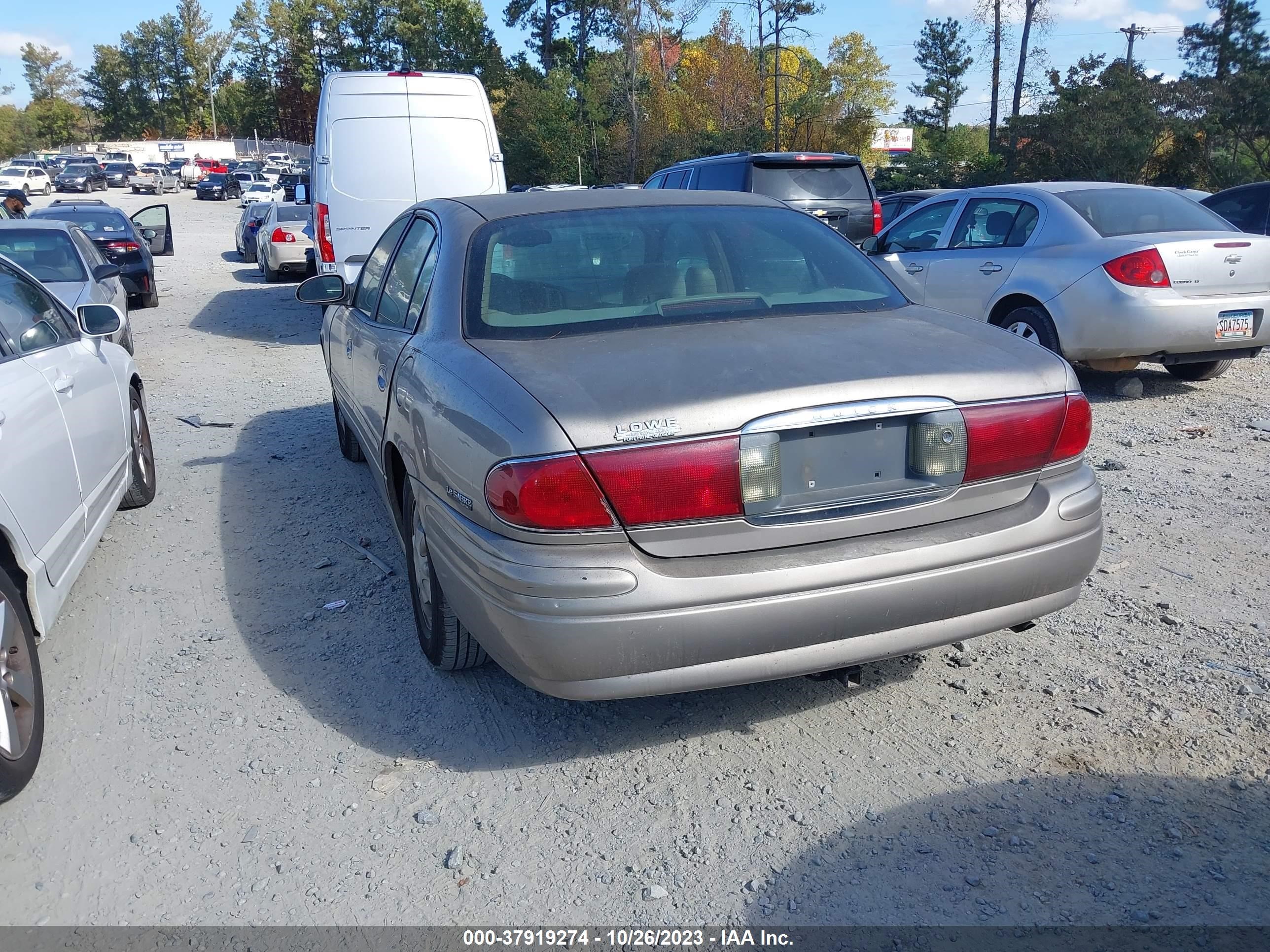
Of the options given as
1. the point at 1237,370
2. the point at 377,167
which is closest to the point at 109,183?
the point at 377,167

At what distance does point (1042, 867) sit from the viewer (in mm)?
2615

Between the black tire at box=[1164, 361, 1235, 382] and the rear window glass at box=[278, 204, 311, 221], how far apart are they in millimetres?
15670

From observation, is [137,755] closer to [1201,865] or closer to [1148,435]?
[1201,865]

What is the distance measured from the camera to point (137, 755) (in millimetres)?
3324

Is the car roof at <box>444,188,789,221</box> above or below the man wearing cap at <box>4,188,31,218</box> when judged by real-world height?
above

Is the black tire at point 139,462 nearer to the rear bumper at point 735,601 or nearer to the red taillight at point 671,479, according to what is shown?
the rear bumper at point 735,601

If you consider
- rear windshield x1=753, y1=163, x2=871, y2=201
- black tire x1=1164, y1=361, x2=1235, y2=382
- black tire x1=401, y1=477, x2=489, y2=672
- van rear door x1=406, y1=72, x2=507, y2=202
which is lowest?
black tire x1=1164, y1=361, x2=1235, y2=382

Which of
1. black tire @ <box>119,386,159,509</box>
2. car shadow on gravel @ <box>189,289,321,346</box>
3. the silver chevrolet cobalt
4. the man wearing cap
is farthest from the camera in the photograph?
the man wearing cap

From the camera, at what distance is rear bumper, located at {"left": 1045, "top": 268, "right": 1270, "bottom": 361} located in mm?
7105

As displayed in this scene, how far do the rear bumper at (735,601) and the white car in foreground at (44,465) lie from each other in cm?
139

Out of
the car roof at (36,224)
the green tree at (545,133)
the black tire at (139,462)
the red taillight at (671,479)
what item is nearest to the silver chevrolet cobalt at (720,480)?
the red taillight at (671,479)

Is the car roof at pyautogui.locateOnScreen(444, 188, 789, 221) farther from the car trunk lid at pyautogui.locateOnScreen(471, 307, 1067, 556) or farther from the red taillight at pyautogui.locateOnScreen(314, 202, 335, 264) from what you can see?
the red taillight at pyautogui.locateOnScreen(314, 202, 335, 264)

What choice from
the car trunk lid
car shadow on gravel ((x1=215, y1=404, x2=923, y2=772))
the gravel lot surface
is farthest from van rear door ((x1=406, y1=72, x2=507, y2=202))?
the car trunk lid

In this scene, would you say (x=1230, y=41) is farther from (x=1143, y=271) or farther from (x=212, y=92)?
(x=212, y=92)
